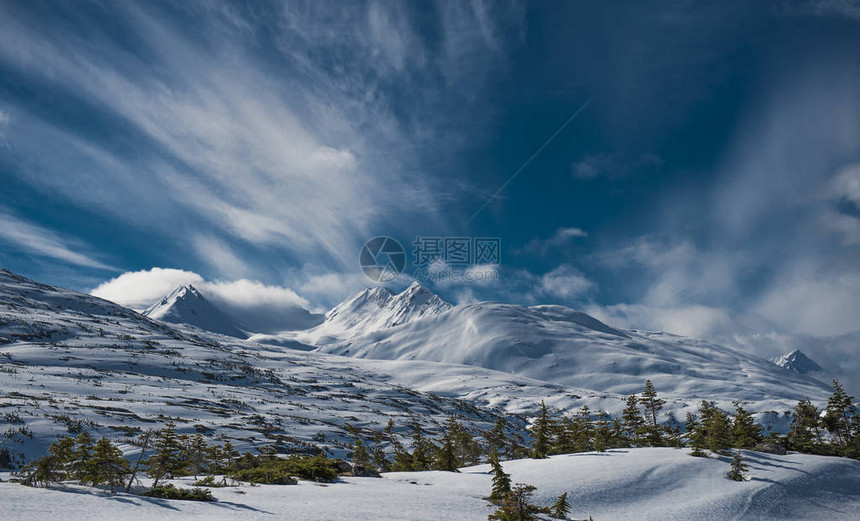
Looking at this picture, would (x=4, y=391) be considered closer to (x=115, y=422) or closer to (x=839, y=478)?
(x=115, y=422)

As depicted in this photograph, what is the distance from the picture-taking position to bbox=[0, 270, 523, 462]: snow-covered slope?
163ft

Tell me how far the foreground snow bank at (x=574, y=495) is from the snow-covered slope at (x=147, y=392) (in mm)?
27743

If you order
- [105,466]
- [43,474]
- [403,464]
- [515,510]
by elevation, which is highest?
[105,466]

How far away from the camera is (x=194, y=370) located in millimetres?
119062

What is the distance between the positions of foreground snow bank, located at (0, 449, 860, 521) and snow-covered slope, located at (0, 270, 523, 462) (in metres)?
27.7

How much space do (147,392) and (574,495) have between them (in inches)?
3390

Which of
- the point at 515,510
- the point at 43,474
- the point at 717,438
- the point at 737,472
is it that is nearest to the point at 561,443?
the point at 717,438

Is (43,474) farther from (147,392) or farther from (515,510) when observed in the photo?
(147,392)

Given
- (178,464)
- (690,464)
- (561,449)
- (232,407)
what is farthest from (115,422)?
(690,464)

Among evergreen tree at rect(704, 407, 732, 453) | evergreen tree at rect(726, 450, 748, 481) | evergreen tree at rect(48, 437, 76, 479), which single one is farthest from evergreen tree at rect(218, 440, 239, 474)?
evergreen tree at rect(704, 407, 732, 453)

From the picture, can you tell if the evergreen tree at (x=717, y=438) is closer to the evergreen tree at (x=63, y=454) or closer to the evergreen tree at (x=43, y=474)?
the evergreen tree at (x=63, y=454)

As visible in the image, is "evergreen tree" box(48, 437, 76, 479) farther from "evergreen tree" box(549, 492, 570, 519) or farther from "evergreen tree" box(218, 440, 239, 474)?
"evergreen tree" box(549, 492, 570, 519)

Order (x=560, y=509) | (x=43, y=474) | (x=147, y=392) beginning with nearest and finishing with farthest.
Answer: (x=43, y=474) → (x=560, y=509) → (x=147, y=392)

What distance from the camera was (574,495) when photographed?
2058 centimetres
